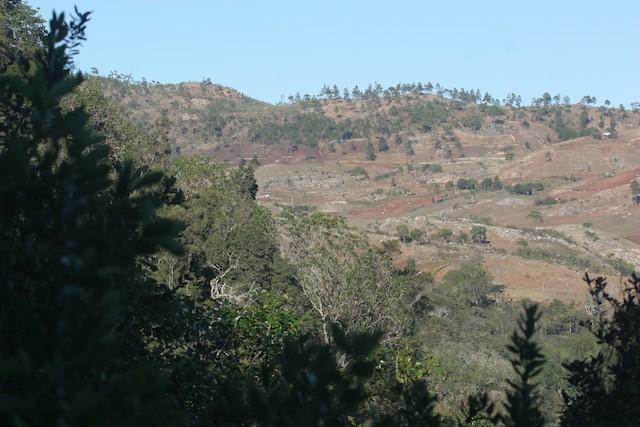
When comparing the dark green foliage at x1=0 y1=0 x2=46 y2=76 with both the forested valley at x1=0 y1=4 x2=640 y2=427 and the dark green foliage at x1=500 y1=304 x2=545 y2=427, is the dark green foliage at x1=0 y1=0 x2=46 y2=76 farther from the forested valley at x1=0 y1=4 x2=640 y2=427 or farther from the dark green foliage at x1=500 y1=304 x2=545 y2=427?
the dark green foliage at x1=500 y1=304 x2=545 y2=427

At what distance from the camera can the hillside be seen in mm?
57281

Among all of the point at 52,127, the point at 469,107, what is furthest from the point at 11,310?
the point at 469,107

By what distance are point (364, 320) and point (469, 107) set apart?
108181mm

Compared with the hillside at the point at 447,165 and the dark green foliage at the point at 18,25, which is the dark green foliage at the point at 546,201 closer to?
the hillside at the point at 447,165

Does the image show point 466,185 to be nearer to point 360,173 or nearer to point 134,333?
point 360,173

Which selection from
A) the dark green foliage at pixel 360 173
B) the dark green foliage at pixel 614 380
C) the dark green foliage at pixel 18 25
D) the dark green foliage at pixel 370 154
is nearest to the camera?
the dark green foliage at pixel 614 380

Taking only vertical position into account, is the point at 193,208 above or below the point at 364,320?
above

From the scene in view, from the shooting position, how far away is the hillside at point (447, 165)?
5728cm

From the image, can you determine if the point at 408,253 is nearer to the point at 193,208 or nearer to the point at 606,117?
the point at 193,208

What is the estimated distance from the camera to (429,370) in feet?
44.4

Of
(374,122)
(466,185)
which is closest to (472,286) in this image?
(466,185)

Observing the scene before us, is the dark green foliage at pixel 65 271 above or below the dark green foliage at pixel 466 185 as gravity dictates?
above

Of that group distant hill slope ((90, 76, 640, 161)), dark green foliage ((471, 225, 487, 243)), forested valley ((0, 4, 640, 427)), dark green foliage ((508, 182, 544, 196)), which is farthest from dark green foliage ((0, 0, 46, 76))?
distant hill slope ((90, 76, 640, 161))

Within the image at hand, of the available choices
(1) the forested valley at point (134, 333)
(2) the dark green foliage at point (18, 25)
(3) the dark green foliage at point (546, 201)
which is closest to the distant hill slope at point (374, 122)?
(3) the dark green foliage at point (546, 201)
